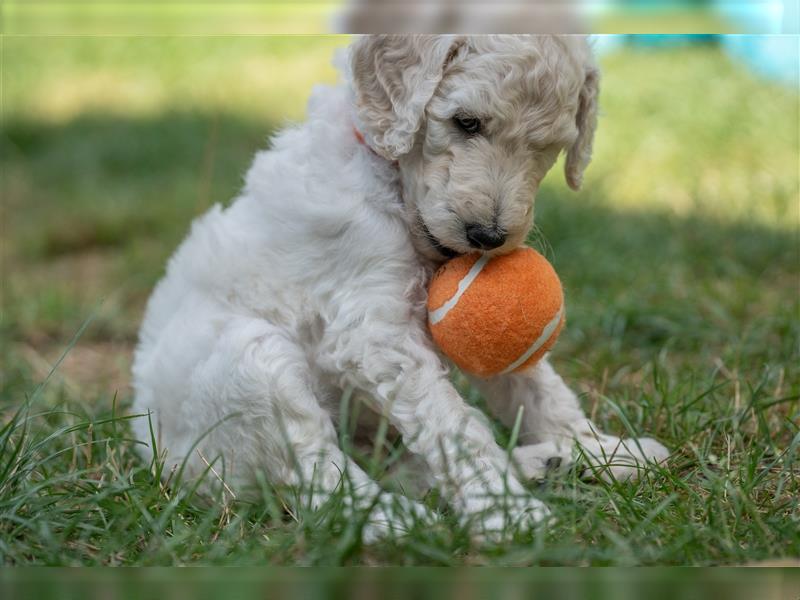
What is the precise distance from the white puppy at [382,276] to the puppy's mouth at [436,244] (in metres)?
0.01

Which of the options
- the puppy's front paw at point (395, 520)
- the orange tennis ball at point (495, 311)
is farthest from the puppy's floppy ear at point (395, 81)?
the puppy's front paw at point (395, 520)

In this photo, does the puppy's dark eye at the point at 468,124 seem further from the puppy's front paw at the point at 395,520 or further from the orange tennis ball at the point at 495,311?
the puppy's front paw at the point at 395,520

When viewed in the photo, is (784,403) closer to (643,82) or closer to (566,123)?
(566,123)

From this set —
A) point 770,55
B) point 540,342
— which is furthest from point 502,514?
point 770,55

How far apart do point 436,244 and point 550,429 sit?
37.5 inches

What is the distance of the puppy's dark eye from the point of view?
132 inches

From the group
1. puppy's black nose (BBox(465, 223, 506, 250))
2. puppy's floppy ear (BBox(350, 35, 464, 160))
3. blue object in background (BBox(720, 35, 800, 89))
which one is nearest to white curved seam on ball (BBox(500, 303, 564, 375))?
puppy's black nose (BBox(465, 223, 506, 250))

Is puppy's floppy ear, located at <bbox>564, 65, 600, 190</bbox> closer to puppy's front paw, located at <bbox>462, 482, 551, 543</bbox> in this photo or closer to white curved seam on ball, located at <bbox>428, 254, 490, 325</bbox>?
white curved seam on ball, located at <bbox>428, 254, 490, 325</bbox>

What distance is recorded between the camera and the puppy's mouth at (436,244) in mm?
3525

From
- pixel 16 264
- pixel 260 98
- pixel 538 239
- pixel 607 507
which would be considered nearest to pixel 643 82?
pixel 260 98

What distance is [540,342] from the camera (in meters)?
3.47

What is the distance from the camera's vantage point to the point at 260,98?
39.5 feet

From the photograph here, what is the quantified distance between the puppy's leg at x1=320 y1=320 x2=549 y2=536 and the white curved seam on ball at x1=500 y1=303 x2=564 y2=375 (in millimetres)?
235

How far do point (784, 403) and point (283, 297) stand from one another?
7.71ft
